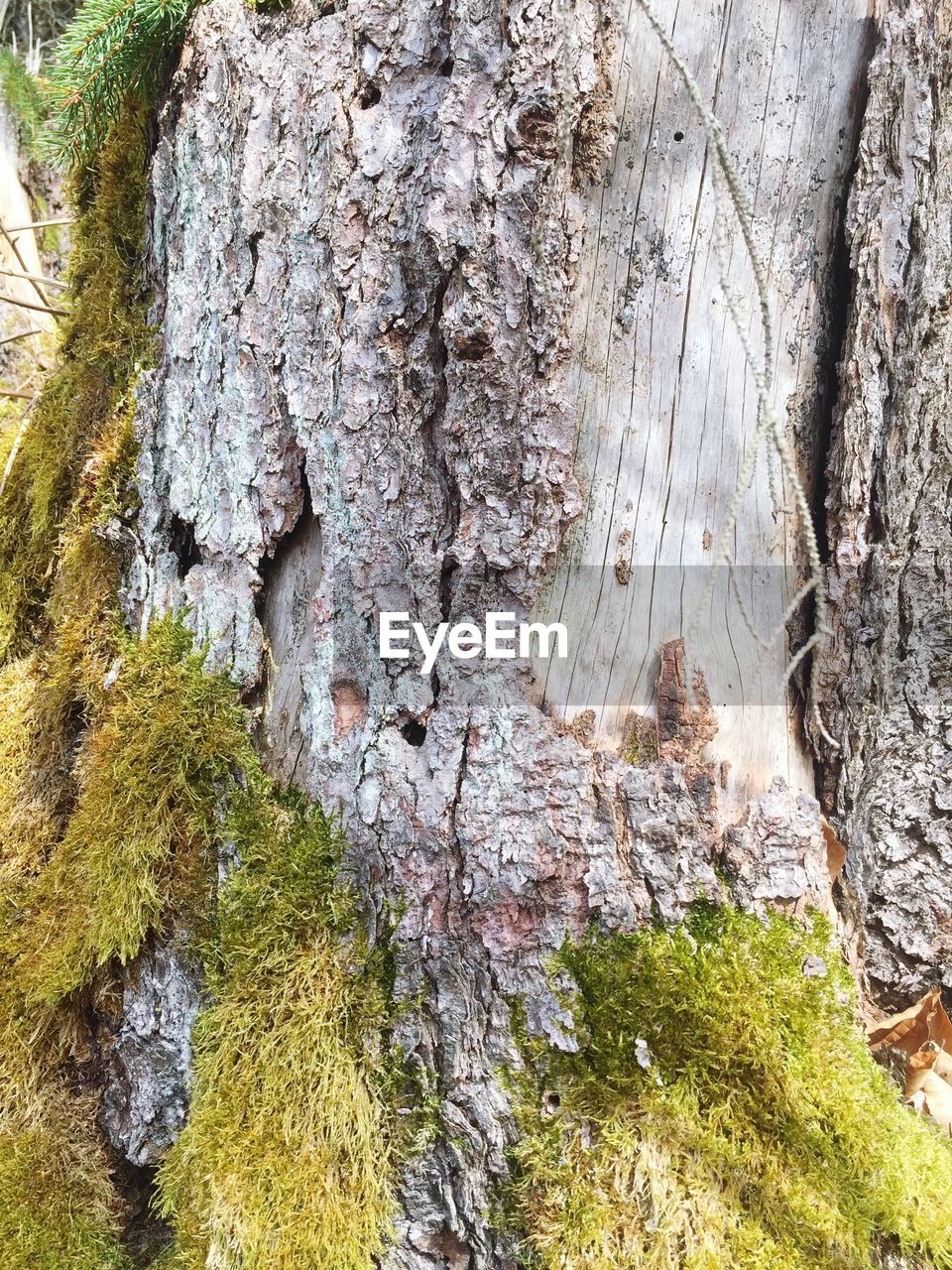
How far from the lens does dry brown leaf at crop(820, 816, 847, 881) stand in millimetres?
1933

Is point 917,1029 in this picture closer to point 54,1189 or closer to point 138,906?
point 138,906

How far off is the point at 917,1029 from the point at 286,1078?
1391 mm

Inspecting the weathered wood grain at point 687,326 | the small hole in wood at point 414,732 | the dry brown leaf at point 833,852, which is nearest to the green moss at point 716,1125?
the dry brown leaf at point 833,852

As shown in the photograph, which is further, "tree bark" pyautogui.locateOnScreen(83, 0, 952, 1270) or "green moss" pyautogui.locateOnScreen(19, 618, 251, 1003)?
"green moss" pyautogui.locateOnScreen(19, 618, 251, 1003)

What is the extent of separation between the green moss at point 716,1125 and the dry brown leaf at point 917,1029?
16cm

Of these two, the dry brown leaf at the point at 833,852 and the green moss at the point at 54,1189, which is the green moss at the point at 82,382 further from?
the dry brown leaf at the point at 833,852

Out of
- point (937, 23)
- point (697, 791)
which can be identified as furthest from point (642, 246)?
point (697, 791)

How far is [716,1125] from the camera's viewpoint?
1.61m

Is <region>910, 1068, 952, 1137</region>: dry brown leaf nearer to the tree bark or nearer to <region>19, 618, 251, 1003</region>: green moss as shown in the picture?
the tree bark

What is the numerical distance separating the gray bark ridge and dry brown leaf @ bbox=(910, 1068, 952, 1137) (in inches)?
6.3

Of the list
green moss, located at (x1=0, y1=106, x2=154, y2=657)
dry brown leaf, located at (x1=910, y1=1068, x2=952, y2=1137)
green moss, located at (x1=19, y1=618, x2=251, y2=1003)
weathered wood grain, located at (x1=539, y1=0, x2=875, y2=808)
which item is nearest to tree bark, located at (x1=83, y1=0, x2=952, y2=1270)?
weathered wood grain, located at (x1=539, y1=0, x2=875, y2=808)

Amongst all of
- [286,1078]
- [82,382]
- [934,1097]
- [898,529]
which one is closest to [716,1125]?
[934,1097]

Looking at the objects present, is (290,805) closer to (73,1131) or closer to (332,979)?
(332,979)

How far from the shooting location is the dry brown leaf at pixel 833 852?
6.34 ft
